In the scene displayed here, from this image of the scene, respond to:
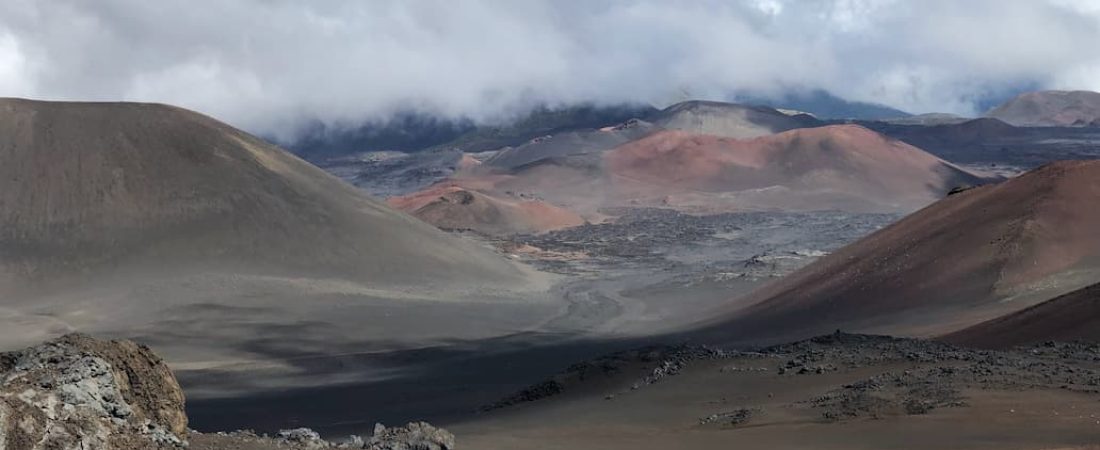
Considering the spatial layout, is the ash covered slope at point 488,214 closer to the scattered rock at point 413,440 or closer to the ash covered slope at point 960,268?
the ash covered slope at point 960,268

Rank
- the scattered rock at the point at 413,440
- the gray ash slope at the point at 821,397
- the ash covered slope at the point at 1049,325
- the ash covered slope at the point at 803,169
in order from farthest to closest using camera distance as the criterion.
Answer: the ash covered slope at the point at 803,169, the ash covered slope at the point at 1049,325, the gray ash slope at the point at 821,397, the scattered rock at the point at 413,440

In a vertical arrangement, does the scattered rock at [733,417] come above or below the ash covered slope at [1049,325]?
below

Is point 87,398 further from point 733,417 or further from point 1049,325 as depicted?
point 1049,325

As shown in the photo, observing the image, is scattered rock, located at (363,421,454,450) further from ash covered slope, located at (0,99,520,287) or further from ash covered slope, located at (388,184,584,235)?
ash covered slope, located at (388,184,584,235)

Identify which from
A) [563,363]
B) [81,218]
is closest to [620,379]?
[563,363]

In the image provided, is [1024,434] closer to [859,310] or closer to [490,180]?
[859,310]

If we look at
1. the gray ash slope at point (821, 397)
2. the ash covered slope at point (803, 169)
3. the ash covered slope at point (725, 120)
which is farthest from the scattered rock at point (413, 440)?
the ash covered slope at point (725, 120)
